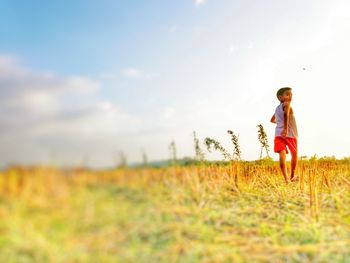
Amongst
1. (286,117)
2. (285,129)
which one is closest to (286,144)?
(285,129)

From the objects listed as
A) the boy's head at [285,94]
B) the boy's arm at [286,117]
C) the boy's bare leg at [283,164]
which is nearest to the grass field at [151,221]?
the boy's bare leg at [283,164]

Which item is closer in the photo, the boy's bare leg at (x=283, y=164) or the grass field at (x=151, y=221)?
the grass field at (x=151, y=221)

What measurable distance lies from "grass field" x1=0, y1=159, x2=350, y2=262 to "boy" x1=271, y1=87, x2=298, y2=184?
2.74m

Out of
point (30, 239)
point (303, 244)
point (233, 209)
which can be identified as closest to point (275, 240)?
point (303, 244)

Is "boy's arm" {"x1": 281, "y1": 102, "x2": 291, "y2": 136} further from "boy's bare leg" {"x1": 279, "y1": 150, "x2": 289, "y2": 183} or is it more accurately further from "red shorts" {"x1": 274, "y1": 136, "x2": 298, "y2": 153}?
"boy's bare leg" {"x1": 279, "y1": 150, "x2": 289, "y2": 183}

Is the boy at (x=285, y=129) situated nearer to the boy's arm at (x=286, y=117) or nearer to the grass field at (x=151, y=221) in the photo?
the boy's arm at (x=286, y=117)

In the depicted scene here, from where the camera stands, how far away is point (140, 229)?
8.99 ft

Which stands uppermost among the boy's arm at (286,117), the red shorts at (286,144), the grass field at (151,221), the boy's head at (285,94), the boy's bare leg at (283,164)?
the boy's head at (285,94)

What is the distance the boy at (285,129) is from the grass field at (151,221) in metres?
2.74

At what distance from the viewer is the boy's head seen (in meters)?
6.89

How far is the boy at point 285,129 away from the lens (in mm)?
6789

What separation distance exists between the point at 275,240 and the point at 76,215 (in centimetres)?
135

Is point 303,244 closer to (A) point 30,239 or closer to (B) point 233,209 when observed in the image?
(B) point 233,209

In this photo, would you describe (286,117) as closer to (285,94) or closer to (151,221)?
(285,94)
